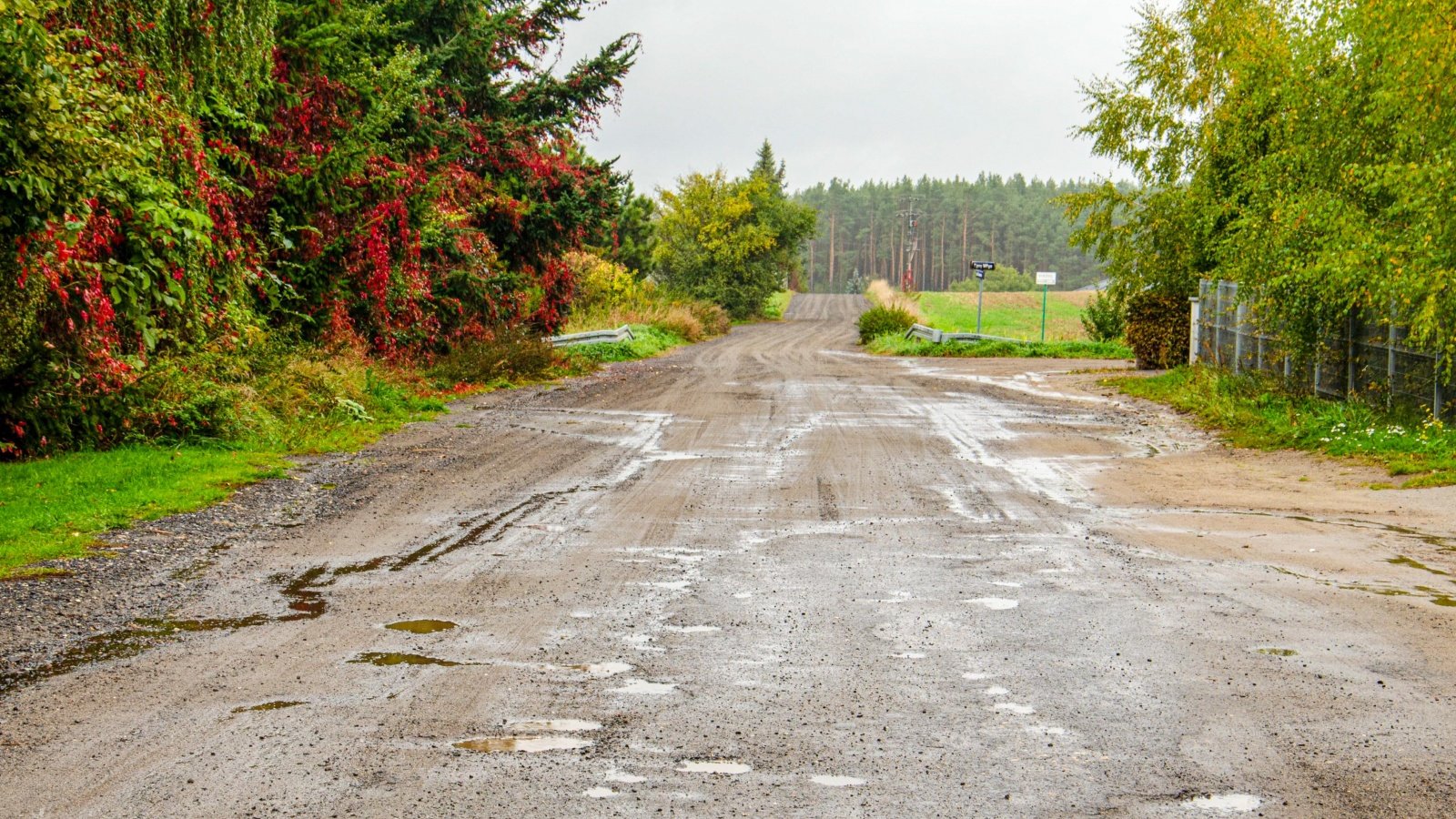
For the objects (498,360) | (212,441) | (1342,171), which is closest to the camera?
(212,441)

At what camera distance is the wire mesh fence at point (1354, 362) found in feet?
47.0

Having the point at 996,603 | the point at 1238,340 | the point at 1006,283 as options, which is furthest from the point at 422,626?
the point at 1006,283

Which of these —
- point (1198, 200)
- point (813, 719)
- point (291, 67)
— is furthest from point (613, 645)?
point (1198, 200)

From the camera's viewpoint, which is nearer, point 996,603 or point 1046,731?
point 1046,731

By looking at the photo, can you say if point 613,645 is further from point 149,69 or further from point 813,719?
point 149,69

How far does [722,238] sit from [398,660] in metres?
63.2

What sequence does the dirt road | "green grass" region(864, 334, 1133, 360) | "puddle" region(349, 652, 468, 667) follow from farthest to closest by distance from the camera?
"green grass" region(864, 334, 1133, 360), "puddle" region(349, 652, 468, 667), the dirt road

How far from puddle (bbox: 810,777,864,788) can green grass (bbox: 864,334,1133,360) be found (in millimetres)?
31914

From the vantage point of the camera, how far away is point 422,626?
5.97 m

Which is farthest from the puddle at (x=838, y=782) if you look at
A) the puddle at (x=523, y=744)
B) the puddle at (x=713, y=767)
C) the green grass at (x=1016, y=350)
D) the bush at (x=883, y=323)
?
the bush at (x=883, y=323)

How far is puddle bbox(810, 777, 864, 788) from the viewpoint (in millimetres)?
3961

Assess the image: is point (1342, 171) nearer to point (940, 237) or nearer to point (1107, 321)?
point (1107, 321)

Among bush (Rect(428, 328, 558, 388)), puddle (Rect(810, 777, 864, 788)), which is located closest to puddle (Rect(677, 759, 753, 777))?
puddle (Rect(810, 777, 864, 788))

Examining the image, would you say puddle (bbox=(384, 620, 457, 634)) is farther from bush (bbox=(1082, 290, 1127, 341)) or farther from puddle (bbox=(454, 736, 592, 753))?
bush (bbox=(1082, 290, 1127, 341))
